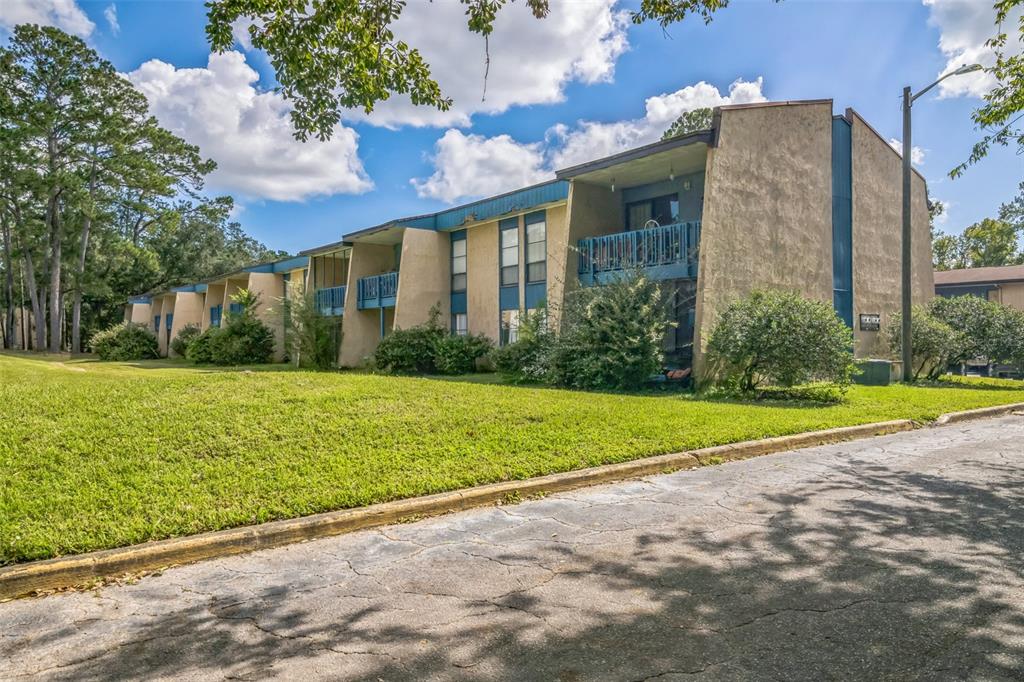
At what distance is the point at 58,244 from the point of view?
124ft

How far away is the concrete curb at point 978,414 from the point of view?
39.7 ft

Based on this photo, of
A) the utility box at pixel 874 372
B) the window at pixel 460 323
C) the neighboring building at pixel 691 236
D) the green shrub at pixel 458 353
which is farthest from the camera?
the window at pixel 460 323

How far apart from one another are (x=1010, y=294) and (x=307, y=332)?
3461 centimetres

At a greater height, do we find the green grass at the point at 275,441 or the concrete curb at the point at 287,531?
the green grass at the point at 275,441

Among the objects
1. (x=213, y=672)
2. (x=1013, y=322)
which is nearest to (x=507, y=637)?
(x=213, y=672)

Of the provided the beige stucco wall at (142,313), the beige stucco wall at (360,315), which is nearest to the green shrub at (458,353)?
the beige stucco wall at (360,315)

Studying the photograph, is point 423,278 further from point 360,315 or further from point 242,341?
point 242,341

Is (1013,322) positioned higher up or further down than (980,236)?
further down

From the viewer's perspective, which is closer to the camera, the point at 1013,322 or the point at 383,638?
the point at 383,638

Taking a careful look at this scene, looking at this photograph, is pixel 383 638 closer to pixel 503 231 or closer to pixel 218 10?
pixel 218 10

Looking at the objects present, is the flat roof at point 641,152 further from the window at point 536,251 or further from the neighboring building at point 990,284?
the neighboring building at point 990,284

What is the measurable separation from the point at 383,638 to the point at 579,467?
4.20m

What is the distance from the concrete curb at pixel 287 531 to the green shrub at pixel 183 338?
113ft

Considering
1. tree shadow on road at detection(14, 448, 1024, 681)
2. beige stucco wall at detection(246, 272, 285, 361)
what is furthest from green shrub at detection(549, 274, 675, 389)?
beige stucco wall at detection(246, 272, 285, 361)
